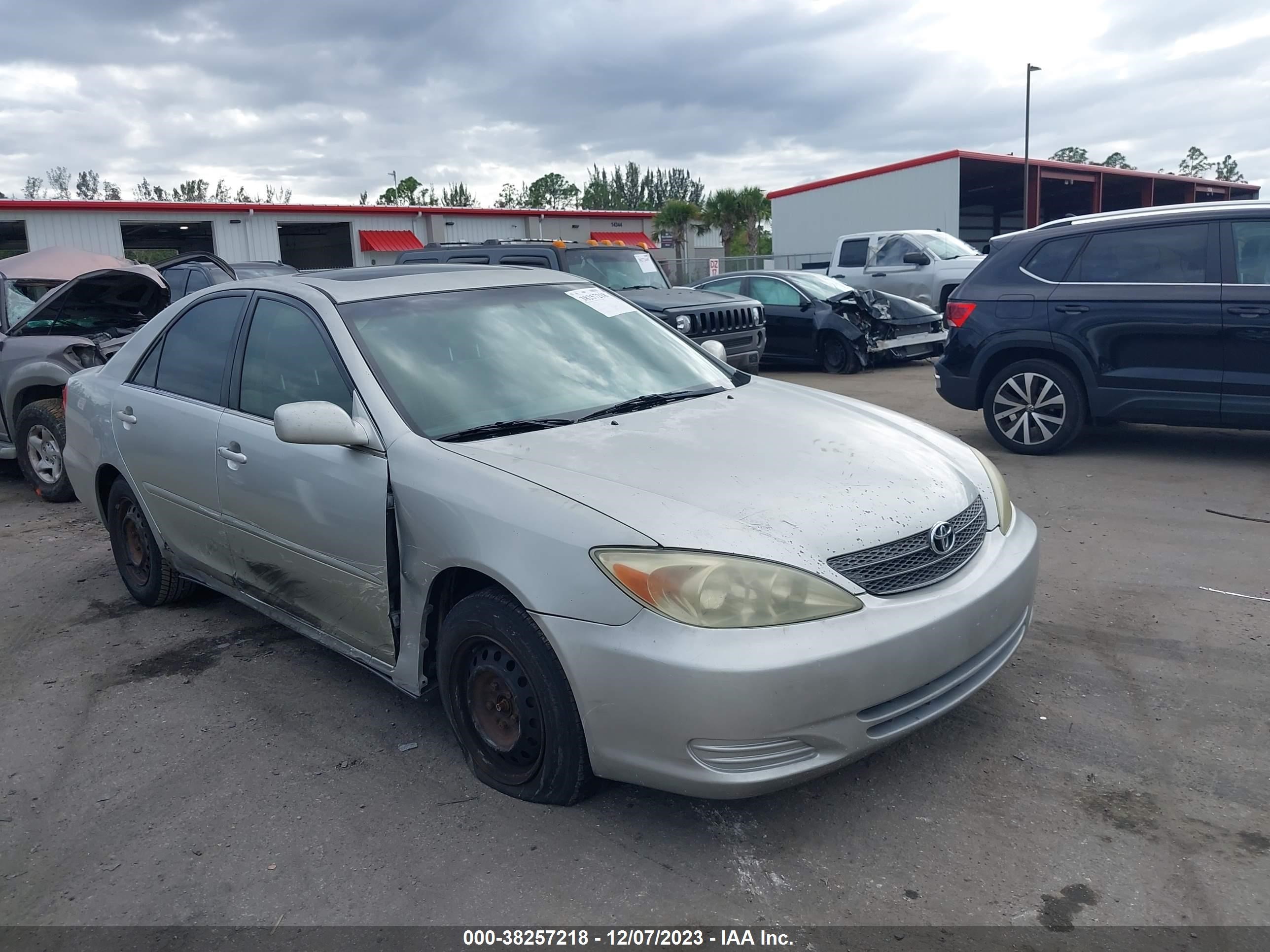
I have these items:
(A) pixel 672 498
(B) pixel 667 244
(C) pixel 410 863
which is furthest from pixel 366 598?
(B) pixel 667 244

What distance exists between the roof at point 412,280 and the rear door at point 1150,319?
4272mm

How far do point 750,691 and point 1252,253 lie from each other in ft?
19.3

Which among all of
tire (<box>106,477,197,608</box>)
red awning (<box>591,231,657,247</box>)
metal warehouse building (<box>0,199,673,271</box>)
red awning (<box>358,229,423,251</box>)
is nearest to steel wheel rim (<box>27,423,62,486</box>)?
tire (<box>106,477,197,608</box>)

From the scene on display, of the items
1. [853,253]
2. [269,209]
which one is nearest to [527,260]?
[853,253]

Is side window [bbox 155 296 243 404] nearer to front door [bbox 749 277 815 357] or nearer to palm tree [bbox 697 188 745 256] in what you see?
front door [bbox 749 277 815 357]

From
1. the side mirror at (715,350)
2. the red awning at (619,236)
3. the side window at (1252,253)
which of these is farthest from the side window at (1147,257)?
the red awning at (619,236)

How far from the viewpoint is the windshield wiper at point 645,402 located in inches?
142

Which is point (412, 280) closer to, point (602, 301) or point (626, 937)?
point (602, 301)

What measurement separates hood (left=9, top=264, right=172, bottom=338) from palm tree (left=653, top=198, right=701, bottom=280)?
148 ft

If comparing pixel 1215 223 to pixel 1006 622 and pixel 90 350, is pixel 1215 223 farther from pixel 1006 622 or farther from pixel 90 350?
pixel 90 350

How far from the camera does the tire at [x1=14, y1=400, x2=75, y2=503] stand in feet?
24.9

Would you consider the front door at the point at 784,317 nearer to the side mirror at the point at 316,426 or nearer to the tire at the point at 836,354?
the tire at the point at 836,354

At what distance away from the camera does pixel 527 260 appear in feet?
34.8

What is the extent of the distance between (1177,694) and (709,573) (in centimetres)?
211
